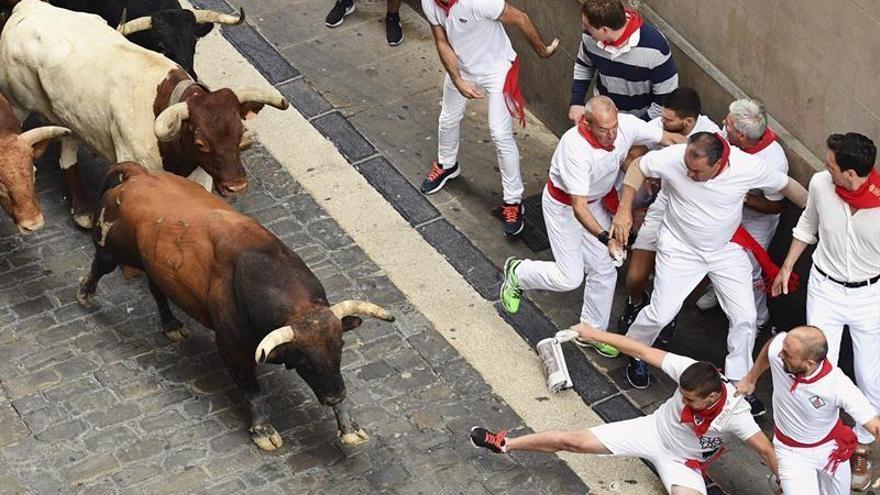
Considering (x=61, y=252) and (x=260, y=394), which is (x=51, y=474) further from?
(x=61, y=252)

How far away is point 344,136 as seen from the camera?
1404 cm

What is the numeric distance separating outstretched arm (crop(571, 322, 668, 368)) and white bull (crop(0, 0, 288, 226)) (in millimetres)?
2570

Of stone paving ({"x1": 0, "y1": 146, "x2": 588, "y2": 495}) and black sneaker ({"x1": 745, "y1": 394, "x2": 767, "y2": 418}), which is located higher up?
black sneaker ({"x1": 745, "y1": 394, "x2": 767, "y2": 418})

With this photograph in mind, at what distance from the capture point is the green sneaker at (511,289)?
11978 mm

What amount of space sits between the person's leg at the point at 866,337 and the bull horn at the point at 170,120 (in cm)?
441

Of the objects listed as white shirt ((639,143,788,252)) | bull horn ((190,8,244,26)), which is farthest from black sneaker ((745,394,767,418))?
bull horn ((190,8,244,26))

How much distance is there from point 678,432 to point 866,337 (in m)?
1.36

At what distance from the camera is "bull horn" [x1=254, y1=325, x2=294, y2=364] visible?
1005 centimetres

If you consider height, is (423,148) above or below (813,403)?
below

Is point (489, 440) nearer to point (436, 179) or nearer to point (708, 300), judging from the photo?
point (708, 300)

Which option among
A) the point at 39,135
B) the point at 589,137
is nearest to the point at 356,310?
the point at 589,137

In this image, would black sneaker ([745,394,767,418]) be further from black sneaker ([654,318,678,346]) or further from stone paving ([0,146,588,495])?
stone paving ([0,146,588,495])

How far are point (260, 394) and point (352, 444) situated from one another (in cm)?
67

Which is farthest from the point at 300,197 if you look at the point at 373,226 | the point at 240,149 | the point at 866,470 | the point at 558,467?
the point at 866,470
